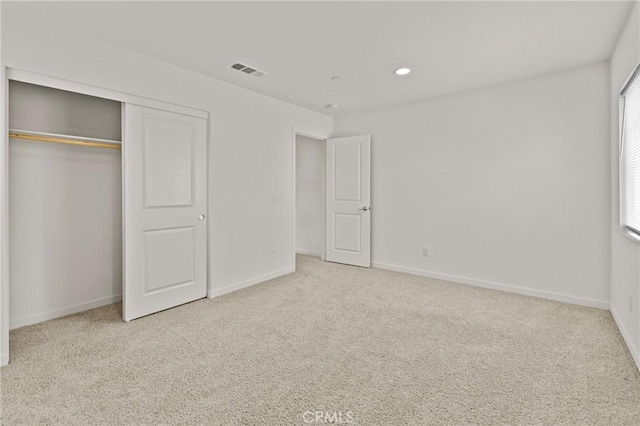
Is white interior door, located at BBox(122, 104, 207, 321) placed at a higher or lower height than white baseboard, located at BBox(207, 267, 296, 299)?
higher

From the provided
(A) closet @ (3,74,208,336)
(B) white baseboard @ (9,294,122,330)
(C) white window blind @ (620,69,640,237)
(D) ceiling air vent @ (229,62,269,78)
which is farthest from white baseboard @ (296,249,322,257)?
(C) white window blind @ (620,69,640,237)

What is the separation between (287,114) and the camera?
15.2 feet

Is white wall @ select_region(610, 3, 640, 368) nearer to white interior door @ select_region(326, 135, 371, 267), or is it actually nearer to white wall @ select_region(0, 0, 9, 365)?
white interior door @ select_region(326, 135, 371, 267)

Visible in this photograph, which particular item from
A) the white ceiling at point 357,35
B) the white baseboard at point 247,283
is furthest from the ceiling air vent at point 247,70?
the white baseboard at point 247,283

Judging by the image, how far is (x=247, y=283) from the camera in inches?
162

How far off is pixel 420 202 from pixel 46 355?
13.9ft

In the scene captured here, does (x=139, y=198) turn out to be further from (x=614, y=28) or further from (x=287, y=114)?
(x=614, y=28)

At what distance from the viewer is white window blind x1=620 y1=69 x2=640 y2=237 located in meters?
2.42

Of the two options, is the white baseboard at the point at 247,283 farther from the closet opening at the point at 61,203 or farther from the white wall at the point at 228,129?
the closet opening at the point at 61,203

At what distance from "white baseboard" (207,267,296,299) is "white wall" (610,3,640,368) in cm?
357

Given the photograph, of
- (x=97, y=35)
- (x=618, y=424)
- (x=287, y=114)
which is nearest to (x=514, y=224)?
(x=618, y=424)

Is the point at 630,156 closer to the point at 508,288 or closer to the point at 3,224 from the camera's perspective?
the point at 508,288

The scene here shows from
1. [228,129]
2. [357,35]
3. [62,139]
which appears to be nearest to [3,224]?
[62,139]

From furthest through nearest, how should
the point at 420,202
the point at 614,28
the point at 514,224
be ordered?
the point at 420,202 < the point at 514,224 < the point at 614,28
